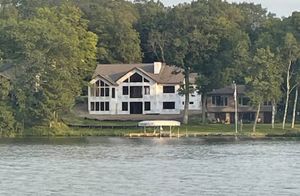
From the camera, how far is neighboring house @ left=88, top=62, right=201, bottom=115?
4063 inches

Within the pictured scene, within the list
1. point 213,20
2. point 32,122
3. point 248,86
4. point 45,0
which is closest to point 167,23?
point 213,20

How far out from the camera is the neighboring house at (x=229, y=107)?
326 ft

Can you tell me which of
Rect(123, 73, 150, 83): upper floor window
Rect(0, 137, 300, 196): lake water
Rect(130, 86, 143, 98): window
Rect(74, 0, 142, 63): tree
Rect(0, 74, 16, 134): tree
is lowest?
Rect(0, 137, 300, 196): lake water

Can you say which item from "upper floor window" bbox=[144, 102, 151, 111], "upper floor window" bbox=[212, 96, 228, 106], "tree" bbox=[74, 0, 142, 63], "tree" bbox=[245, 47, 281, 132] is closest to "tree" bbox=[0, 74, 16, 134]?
"upper floor window" bbox=[144, 102, 151, 111]

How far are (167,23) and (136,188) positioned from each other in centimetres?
5662

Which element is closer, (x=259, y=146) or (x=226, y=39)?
(x=259, y=146)

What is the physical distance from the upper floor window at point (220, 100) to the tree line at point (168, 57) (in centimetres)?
508

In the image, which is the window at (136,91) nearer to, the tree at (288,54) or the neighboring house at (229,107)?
the neighboring house at (229,107)

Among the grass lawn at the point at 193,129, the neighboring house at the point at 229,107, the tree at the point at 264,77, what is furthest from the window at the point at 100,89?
the tree at the point at 264,77

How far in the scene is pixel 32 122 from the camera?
8644cm

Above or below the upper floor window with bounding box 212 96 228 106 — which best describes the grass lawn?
below

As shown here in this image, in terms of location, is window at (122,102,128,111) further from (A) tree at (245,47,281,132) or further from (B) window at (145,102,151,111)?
(A) tree at (245,47,281,132)

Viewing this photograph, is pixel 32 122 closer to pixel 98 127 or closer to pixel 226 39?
pixel 98 127

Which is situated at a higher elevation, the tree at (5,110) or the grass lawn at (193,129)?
the tree at (5,110)
